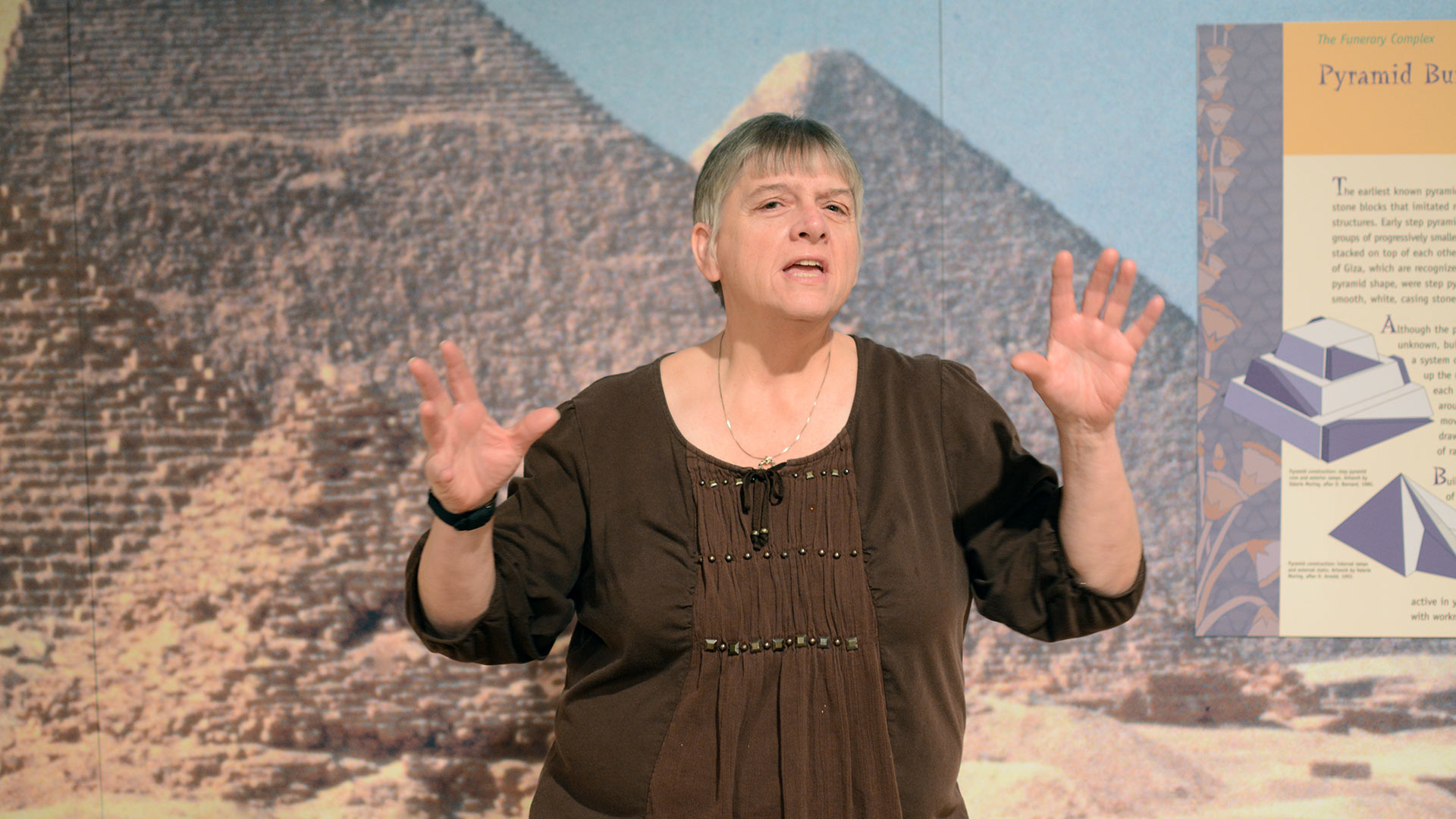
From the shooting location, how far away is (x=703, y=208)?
1.59 meters

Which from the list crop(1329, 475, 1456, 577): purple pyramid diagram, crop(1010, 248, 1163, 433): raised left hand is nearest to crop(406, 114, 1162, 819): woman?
crop(1010, 248, 1163, 433): raised left hand

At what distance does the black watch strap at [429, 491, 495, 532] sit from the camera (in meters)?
1.32

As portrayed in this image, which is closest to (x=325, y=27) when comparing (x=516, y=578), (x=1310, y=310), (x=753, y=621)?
(x=516, y=578)

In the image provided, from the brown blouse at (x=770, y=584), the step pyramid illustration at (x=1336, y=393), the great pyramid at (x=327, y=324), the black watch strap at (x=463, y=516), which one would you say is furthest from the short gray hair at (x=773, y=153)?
the step pyramid illustration at (x=1336, y=393)

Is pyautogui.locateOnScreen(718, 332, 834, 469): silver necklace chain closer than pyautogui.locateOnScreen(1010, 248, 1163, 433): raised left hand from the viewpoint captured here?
No

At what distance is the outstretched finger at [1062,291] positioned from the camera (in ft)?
4.14

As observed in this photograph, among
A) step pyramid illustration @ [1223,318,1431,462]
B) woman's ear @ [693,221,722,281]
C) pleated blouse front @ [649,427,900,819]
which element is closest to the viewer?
pleated blouse front @ [649,427,900,819]

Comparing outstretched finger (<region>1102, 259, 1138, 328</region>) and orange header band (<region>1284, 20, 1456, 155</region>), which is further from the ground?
orange header band (<region>1284, 20, 1456, 155</region>)

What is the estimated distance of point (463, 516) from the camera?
132 centimetres

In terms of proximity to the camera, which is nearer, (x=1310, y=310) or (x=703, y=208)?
(x=703, y=208)

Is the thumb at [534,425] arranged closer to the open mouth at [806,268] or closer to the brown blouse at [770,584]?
the brown blouse at [770,584]

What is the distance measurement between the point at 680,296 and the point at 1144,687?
143 centimetres

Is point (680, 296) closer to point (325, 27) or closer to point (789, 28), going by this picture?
point (789, 28)

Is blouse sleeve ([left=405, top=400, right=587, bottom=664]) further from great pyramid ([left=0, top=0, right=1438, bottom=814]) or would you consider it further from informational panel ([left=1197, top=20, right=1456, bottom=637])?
informational panel ([left=1197, top=20, right=1456, bottom=637])
